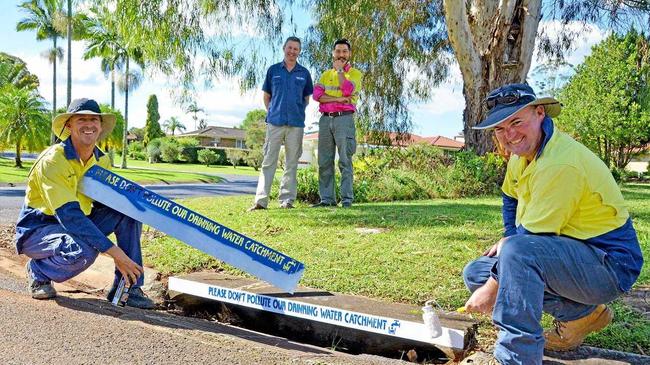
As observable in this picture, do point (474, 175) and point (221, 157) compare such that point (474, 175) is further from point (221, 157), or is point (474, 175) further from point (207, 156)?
point (221, 157)

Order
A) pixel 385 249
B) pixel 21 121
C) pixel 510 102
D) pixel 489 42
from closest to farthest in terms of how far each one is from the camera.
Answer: pixel 510 102 → pixel 385 249 → pixel 489 42 → pixel 21 121

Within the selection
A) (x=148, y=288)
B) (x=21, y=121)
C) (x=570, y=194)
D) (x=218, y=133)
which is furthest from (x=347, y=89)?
(x=218, y=133)

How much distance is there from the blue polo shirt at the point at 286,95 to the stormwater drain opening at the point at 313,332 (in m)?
3.77

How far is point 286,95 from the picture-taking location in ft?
25.2

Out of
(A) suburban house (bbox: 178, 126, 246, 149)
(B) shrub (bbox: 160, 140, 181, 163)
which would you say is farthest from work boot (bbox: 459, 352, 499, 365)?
(A) suburban house (bbox: 178, 126, 246, 149)

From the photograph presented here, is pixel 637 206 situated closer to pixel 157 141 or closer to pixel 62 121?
pixel 62 121

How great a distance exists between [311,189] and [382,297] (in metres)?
5.91

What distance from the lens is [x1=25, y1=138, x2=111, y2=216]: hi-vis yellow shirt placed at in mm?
3748

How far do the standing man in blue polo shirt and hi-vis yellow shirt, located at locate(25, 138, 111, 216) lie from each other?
3.76 metres

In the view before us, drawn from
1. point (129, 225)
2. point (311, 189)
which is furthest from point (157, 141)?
point (129, 225)

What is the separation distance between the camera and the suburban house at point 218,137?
9244 cm

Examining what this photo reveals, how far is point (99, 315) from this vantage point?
3678 millimetres

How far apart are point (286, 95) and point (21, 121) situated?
22533 millimetres

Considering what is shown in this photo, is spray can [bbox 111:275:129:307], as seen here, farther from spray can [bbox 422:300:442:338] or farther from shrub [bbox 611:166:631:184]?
shrub [bbox 611:166:631:184]
